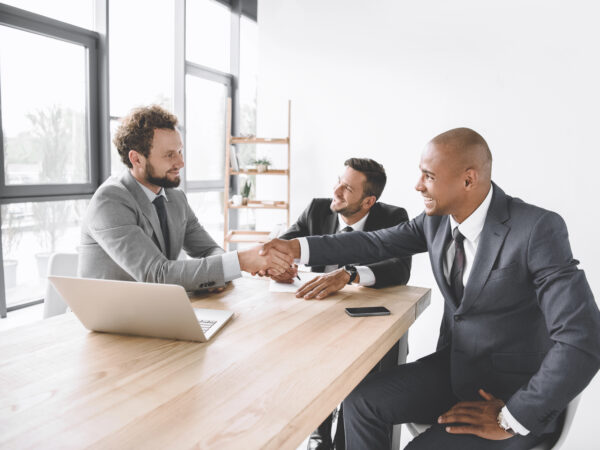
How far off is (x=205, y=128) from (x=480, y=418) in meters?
4.62

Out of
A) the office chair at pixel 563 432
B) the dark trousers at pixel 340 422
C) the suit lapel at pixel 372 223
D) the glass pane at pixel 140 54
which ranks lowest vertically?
the dark trousers at pixel 340 422

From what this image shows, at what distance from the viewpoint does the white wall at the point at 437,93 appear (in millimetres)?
2922

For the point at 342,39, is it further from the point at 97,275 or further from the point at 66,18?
the point at 97,275

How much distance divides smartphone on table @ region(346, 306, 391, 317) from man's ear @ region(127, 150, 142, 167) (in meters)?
1.16

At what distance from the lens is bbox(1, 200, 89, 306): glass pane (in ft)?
11.6

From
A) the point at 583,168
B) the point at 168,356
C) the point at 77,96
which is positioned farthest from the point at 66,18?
the point at 583,168

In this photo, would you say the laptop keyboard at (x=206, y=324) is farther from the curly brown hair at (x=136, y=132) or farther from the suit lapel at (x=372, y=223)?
the suit lapel at (x=372, y=223)

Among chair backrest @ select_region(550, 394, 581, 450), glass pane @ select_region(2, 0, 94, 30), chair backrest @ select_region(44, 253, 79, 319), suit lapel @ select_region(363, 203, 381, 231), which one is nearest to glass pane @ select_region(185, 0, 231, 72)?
glass pane @ select_region(2, 0, 94, 30)

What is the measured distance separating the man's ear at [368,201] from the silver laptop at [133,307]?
144 centimetres

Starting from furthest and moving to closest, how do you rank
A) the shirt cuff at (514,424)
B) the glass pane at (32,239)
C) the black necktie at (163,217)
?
the glass pane at (32,239)
the black necktie at (163,217)
the shirt cuff at (514,424)

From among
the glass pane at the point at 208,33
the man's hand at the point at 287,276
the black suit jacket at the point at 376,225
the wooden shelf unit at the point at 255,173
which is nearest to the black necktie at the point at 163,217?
the man's hand at the point at 287,276

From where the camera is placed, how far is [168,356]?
110 cm

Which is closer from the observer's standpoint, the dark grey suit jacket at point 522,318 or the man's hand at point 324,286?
the dark grey suit jacket at point 522,318

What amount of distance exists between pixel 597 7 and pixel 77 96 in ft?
12.4
